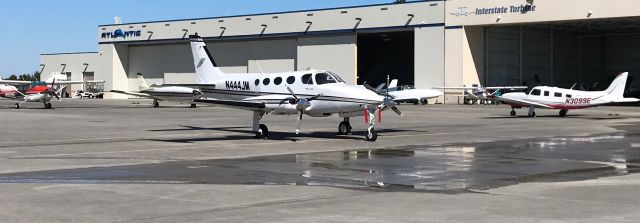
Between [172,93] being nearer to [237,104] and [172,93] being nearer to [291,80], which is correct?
[237,104]

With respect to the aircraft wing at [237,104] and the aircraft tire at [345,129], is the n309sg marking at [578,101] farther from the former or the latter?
the aircraft wing at [237,104]

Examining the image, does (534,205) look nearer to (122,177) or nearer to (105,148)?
(122,177)

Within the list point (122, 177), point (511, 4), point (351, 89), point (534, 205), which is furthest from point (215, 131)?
point (511, 4)

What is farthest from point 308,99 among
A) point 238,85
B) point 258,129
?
point 238,85

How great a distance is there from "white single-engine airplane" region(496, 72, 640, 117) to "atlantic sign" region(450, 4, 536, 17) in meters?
25.4

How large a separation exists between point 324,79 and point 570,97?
20950 mm

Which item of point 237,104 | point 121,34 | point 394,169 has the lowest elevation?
point 394,169

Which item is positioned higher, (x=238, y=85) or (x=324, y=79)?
(x=324, y=79)

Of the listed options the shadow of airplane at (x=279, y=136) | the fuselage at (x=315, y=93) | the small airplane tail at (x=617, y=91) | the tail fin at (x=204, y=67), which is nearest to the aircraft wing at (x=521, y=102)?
the small airplane tail at (x=617, y=91)

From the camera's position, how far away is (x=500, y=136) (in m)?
24.8

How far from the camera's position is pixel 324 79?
22906mm

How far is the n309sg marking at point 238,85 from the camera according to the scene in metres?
24.9

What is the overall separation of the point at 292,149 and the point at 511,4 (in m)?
50.0

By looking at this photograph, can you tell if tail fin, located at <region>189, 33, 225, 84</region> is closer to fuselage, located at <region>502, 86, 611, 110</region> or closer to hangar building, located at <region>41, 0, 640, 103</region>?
fuselage, located at <region>502, 86, 611, 110</region>
